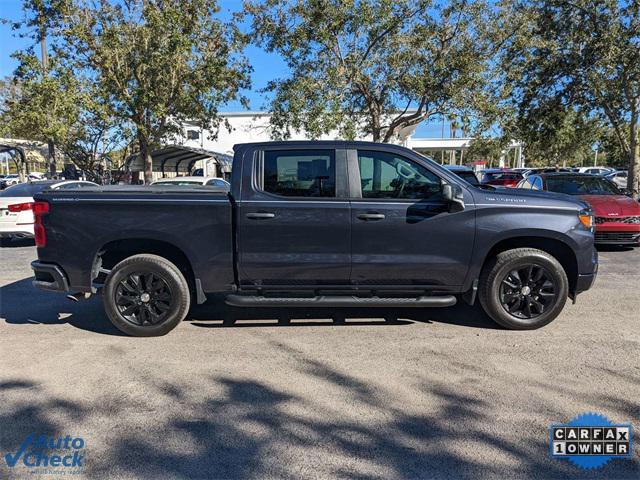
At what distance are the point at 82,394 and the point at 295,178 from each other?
2.63 m

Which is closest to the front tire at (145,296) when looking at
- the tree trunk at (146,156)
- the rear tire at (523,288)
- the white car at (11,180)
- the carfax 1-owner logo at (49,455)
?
the carfax 1-owner logo at (49,455)

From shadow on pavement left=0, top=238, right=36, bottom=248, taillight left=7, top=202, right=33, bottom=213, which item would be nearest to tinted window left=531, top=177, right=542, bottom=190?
taillight left=7, top=202, right=33, bottom=213

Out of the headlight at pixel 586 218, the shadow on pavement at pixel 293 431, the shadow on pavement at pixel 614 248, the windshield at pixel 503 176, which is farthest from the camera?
the windshield at pixel 503 176

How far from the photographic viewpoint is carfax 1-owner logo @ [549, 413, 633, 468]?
273 centimetres

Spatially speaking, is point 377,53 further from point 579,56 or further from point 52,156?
point 52,156

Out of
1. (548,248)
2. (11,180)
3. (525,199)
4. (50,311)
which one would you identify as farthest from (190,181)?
(11,180)

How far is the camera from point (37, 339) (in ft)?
15.0

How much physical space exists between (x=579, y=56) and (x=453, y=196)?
11588 mm

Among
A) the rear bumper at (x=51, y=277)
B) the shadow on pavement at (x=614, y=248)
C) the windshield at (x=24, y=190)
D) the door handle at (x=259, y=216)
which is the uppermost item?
the windshield at (x=24, y=190)

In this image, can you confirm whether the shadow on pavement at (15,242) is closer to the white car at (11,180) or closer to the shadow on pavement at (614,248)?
the shadow on pavement at (614,248)

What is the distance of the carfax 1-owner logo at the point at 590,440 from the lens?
2734mm

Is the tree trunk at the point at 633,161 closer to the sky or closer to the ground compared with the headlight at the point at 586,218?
closer to the sky

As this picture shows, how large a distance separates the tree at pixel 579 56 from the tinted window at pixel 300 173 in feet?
37.3

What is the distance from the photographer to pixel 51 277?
15.0 ft
